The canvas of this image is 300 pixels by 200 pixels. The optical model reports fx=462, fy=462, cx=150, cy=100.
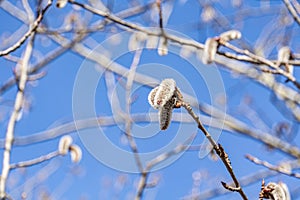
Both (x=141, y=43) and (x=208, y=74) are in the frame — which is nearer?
(x=208, y=74)

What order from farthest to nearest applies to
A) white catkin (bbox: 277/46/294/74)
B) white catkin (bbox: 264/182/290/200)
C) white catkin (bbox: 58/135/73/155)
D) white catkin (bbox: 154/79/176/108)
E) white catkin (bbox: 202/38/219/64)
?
white catkin (bbox: 58/135/73/155) → white catkin (bbox: 277/46/294/74) → white catkin (bbox: 202/38/219/64) → white catkin (bbox: 264/182/290/200) → white catkin (bbox: 154/79/176/108)

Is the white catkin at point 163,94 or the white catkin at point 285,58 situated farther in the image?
the white catkin at point 285,58

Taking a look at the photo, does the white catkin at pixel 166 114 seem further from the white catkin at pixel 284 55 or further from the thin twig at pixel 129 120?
the thin twig at pixel 129 120

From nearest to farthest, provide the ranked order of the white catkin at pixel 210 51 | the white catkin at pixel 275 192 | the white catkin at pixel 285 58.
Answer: the white catkin at pixel 275 192 < the white catkin at pixel 210 51 < the white catkin at pixel 285 58

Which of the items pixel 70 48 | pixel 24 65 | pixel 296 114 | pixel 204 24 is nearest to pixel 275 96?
pixel 296 114

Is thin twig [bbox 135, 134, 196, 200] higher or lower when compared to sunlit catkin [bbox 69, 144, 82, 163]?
lower

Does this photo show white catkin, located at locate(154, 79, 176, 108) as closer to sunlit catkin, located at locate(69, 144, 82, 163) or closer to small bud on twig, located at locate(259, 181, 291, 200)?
small bud on twig, located at locate(259, 181, 291, 200)

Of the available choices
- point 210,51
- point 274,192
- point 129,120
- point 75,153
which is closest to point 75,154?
point 75,153

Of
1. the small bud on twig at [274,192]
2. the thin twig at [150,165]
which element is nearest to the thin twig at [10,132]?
the thin twig at [150,165]

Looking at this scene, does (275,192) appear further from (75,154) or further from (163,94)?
(75,154)

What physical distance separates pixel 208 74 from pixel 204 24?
123cm

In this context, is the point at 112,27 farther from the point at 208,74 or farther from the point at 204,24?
the point at 208,74

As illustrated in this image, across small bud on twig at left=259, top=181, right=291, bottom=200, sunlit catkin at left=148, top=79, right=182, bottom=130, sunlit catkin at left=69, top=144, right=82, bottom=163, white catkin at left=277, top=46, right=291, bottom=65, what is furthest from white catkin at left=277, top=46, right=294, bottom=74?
sunlit catkin at left=69, top=144, right=82, bottom=163

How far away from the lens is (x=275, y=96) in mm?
1917
